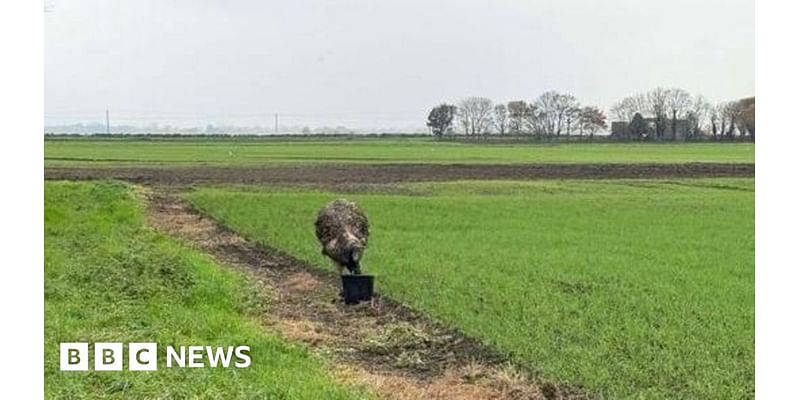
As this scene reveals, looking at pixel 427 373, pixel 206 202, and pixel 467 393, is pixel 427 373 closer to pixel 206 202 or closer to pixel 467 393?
pixel 467 393

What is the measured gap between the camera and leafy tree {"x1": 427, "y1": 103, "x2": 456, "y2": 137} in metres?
6.30

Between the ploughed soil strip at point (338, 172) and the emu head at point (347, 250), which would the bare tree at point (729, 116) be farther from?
the emu head at point (347, 250)

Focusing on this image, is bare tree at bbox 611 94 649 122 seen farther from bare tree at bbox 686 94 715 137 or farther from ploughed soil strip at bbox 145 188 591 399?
ploughed soil strip at bbox 145 188 591 399

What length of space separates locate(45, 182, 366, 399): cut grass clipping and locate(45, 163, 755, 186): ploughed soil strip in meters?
0.40

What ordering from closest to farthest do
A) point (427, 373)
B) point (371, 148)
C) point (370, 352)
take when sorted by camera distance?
point (427, 373), point (370, 352), point (371, 148)

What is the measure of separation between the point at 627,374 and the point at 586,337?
0.87 metres

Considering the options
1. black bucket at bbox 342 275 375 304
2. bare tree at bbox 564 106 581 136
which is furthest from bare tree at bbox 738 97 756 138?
black bucket at bbox 342 275 375 304

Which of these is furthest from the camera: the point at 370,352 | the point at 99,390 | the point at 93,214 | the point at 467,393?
the point at 93,214

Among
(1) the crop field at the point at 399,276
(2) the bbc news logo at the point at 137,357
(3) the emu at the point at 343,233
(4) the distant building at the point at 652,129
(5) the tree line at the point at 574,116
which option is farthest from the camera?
(3) the emu at the point at 343,233

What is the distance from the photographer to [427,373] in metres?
6.16

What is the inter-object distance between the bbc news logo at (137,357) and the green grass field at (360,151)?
1.32 metres

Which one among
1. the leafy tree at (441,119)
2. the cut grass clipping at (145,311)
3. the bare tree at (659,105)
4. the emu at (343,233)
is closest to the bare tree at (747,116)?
→ the bare tree at (659,105)

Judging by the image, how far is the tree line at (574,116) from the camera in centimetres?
620
